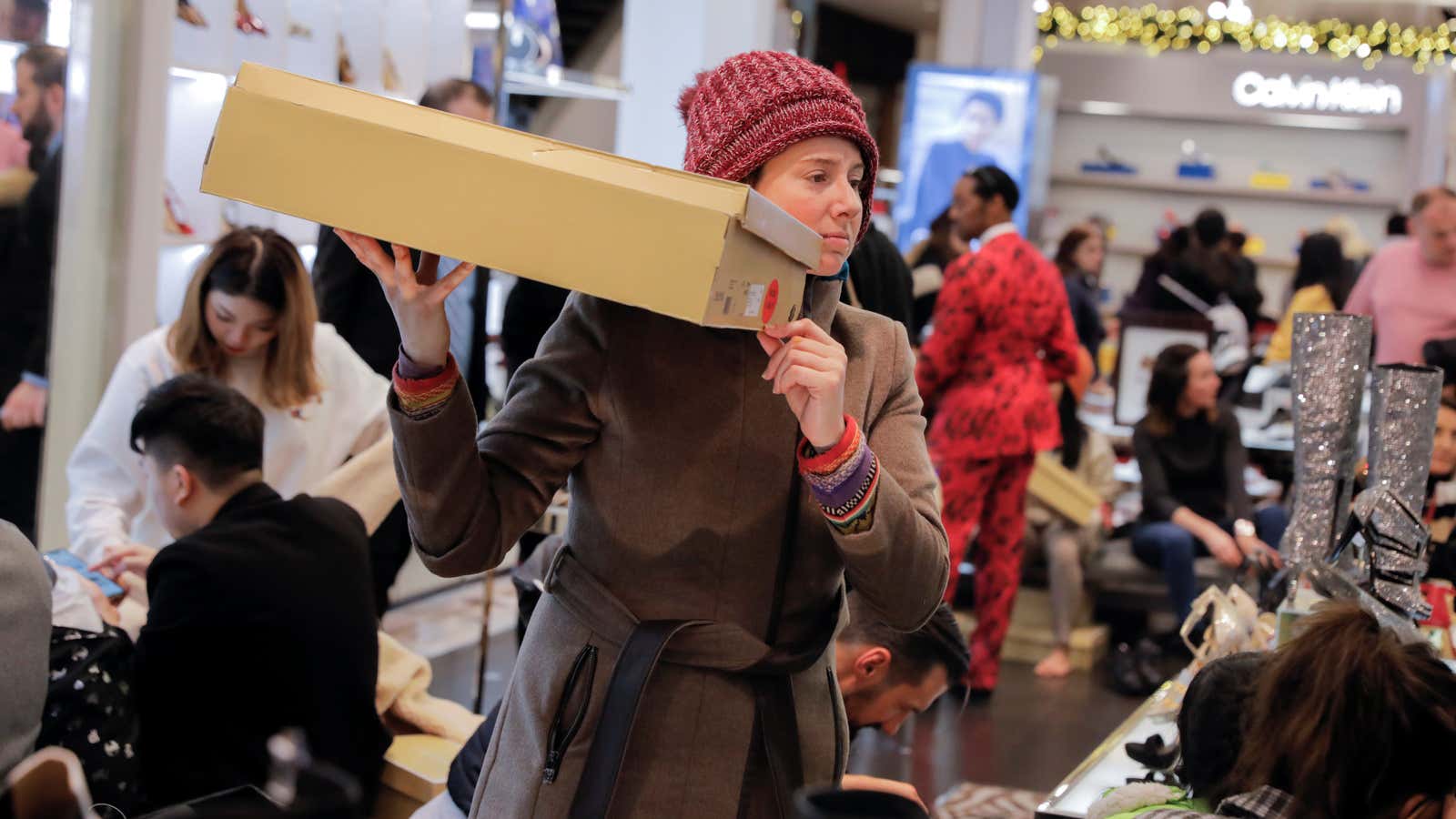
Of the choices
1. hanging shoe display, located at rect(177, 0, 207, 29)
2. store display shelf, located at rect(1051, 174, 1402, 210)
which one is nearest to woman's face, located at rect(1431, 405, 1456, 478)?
hanging shoe display, located at rect(177, 0, 207, 29)

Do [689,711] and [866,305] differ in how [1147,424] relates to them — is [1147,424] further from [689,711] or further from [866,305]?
[689,711]

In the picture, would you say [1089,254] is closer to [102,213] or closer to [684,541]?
[102,213]

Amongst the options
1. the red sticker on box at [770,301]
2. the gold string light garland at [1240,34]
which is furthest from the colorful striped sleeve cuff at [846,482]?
the gold string light garland at [1240,34]

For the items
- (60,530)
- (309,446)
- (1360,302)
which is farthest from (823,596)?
(1360,302)

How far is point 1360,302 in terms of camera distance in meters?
5.93

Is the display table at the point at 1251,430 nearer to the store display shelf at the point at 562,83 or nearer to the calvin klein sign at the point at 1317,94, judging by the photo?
the store display shelf at the point at 562,83

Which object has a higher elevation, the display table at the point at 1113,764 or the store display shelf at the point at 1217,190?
the store display shelf at the point at 1217,190

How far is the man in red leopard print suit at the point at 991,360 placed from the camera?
5.02 metres

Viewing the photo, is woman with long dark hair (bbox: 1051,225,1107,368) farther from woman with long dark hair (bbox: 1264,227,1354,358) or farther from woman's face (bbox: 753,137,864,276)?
woman's face (bbox: 753,137,864,276)

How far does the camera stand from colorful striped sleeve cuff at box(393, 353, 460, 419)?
4.33ft

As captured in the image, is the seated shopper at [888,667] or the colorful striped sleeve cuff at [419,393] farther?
the seated shopper at [888,667]

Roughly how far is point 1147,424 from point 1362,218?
8085 millimetres

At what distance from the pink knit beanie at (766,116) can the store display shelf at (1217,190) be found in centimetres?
1219

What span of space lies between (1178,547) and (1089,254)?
2331mm
